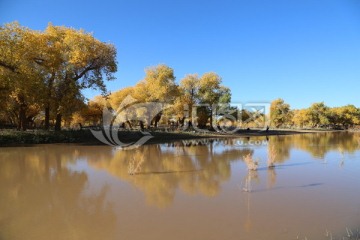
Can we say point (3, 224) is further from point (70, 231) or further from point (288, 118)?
point (288, 118)

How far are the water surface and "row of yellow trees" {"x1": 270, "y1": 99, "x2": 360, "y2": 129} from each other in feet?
235

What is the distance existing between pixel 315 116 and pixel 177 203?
87.8 meters

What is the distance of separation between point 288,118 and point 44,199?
89787 millimetres

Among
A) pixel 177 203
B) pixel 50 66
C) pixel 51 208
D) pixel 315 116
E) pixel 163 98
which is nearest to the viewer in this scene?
pixel 51 208

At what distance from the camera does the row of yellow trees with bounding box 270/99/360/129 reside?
271 ft

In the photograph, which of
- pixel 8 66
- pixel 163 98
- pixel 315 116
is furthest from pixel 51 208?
pixel 315 116

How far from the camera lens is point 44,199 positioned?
27.9 ft

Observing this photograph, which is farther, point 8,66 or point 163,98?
point 163,98

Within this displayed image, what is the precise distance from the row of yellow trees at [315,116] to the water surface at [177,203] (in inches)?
2817

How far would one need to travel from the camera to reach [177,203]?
26.7ft

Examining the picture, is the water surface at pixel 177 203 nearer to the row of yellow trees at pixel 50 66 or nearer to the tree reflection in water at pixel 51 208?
the tree reflection in water at pixel 51 208

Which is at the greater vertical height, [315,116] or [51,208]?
[315,116]

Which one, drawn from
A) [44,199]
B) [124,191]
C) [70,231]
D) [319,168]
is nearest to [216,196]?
[124,191]

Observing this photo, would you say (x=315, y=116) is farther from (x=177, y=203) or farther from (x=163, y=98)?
(x=177, y=203)
